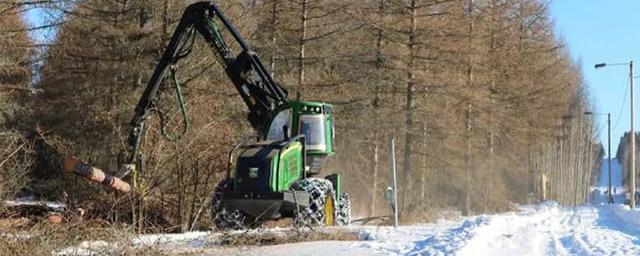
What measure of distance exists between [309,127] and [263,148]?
241cm

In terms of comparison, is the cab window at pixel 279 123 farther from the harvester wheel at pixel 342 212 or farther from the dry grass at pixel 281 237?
the dry grass at pixel 281 237

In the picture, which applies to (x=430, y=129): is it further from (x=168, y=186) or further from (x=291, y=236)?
(x=291, y=236)

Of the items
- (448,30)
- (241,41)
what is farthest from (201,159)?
(448,30)

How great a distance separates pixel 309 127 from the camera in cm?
1981

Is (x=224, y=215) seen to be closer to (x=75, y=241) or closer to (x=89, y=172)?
(x=89, y=172)

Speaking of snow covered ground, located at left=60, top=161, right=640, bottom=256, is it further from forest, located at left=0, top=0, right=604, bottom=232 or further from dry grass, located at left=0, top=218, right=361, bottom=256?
forest, located at left=0, top=0, right=604, bottom=232

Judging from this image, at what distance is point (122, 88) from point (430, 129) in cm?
1335

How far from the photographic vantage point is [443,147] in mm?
38000

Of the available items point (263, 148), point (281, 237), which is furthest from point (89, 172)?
point (281, 237)

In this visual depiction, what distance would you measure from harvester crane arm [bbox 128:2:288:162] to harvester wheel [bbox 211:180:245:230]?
2294 millimetres

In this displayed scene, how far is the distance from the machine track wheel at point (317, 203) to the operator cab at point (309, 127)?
0.98m

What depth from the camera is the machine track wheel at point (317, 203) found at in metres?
18.0

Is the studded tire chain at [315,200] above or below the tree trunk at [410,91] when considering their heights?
below

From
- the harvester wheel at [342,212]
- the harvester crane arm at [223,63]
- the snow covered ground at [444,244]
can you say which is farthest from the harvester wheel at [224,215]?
the harvester wheel at [342,212]
